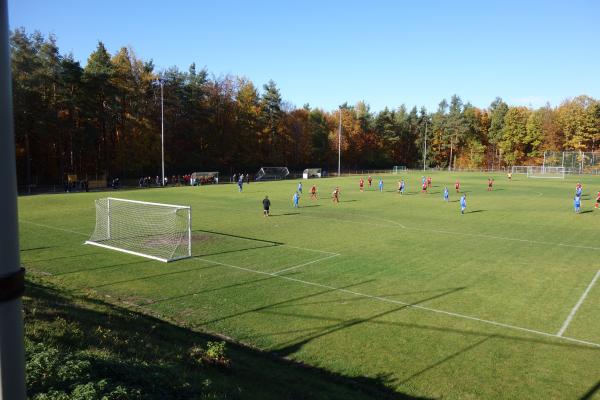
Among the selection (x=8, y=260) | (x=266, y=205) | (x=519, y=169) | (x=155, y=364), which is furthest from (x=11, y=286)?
(x=519, y=169)

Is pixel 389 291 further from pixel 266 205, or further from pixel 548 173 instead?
pixel 548 173

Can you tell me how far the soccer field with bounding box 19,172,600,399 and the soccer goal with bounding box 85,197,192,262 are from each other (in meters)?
0.80

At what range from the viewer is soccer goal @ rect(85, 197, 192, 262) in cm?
2038

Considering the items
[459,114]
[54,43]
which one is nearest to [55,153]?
[54,43]

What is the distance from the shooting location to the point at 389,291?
15320 millimetres

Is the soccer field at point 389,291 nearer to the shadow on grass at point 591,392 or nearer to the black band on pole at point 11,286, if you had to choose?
the shadow on grass at point 591,392

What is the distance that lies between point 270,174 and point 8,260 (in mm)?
80483

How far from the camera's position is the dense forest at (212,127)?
55406 mm

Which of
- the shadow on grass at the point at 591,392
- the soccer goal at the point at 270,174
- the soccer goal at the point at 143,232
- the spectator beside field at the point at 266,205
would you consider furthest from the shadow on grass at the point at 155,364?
the soccer goal at the point at 270,174

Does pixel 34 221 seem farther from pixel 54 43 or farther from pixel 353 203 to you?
pixel 54 43

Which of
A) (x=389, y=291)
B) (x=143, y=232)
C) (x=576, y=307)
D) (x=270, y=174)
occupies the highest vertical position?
(x=270, y=174)

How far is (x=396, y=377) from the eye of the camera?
9.59 metres

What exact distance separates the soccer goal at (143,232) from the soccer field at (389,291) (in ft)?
2.63

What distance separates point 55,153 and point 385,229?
5040cm
